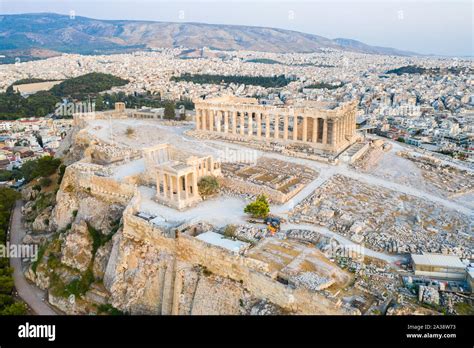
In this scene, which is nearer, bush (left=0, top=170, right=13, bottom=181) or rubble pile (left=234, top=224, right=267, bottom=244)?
rubble pile (left=234, top=224, right=267, bottom=244)

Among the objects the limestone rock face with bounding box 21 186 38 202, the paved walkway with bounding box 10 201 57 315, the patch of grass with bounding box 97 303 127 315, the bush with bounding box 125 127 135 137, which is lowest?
the paved walkway with bounding box 10 201 57 315

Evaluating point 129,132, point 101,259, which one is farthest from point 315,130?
point 101,259

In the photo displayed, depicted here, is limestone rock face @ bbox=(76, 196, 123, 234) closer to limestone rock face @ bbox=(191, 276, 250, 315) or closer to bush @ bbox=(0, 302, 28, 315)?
bush @ bbox=(0, 302, 28, 315)

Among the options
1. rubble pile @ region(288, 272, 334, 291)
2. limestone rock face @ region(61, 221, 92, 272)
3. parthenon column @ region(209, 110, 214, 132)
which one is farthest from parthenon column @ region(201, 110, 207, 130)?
rubble pile @ region(288, 272, 334, 291)

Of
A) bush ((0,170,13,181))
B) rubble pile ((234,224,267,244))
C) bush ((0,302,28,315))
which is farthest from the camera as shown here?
bush ((0,170,13,181))

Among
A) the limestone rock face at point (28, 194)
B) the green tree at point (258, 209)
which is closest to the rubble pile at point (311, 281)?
the green tree at point (258, 209)

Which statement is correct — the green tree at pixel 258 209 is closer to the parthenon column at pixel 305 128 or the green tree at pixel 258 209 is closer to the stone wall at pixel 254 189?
the stone wall at pixel 254 189

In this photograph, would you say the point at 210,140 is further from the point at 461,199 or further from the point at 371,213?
the point at 461,199
